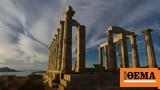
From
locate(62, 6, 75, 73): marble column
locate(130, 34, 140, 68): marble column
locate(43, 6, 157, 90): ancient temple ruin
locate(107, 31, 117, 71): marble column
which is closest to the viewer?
locate(43, 6, 157, 90): ancient temple ruin

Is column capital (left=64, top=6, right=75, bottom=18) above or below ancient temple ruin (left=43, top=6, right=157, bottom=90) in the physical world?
above

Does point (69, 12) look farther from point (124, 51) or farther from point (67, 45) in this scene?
point (124, 51)

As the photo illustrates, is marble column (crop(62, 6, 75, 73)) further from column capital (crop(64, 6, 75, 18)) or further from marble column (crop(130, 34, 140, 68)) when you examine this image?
marble column (crop(130, 34, 140, 68))

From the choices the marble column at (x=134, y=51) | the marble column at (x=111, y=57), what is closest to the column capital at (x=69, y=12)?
the marble column at (x=111, y=57)

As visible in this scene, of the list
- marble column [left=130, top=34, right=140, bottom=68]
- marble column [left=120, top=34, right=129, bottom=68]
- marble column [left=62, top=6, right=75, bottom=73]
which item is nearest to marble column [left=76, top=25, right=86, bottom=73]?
marble column [left=62, top=6, right=75, bottom=73]

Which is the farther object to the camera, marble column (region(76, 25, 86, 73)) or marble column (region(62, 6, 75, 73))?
marble column (region(76, 25, 86, 73))

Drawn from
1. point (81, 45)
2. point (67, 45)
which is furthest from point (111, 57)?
point (67, 45)

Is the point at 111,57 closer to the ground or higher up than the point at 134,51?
closer to the ground

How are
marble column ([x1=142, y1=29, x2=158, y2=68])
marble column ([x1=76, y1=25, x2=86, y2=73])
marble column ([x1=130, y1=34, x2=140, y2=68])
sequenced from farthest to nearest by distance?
marble column ([x1=130, y1=34, x2=140, y2=68]) → marble column ([x1=142, y1=29, x2=158, y2=68]) → marble column ([x1=76, y1=25, x2=86, y2=73])

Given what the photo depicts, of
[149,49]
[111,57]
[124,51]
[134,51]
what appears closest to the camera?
[111,57]

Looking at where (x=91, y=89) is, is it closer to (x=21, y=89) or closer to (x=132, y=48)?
(x=21, y=89)

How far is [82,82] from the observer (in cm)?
1525

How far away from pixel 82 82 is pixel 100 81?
6.69 ft

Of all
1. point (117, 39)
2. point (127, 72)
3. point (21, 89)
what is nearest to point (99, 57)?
point (117, 39)
